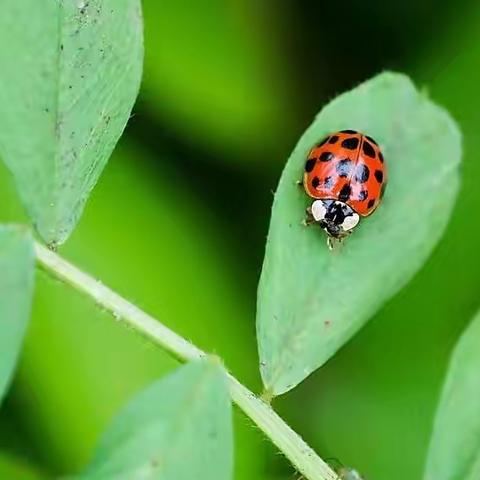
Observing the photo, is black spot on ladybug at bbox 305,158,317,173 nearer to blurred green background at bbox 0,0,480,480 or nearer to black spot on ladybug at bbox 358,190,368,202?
black spot on ladybug at bbox 358,190,368,202

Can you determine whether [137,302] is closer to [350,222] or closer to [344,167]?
[344,167]

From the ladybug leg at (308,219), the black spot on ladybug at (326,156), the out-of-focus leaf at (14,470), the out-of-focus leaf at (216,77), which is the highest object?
the black spot on ladybug at (326,156)

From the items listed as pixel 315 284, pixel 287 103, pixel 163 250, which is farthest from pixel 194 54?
pixel 315 284

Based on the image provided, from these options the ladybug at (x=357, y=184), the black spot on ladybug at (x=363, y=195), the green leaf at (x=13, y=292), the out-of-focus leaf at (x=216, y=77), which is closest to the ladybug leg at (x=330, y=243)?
the ladybug at (x=357, y=184)

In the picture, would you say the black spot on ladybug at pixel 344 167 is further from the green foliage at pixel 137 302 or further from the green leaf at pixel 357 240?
the green foliage at pixel 137 302

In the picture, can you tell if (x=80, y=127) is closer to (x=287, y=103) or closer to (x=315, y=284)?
(x=315, y=284)

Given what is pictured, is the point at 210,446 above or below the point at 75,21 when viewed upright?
below
